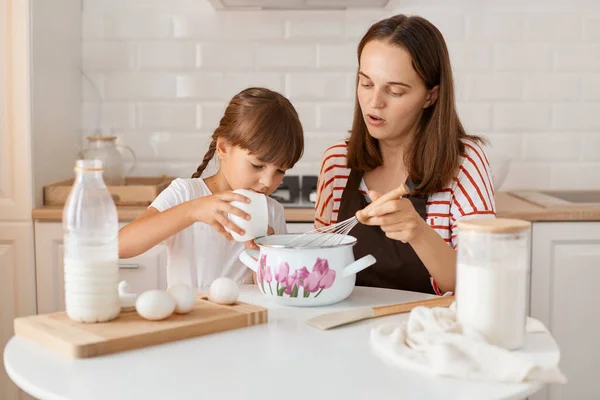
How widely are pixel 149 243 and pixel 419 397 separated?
831 mm

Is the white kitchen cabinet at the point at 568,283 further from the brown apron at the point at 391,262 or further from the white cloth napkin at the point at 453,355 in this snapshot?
the white cloth napkin at the point at 453,355

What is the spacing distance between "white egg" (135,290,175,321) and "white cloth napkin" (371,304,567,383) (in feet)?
1.12

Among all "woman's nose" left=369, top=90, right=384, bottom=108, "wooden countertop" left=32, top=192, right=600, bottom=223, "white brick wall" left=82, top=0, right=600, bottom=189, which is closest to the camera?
"woman's nose" left=369, top=90, right=384, bottom=108

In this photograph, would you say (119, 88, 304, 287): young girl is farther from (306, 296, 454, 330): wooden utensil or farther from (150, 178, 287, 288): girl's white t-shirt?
(306, 296, 454, 330): wooden utensil

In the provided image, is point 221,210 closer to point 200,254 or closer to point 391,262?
point 200,254

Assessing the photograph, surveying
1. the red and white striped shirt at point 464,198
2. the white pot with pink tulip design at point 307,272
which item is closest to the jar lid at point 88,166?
the white pot with pink tulip design at point 307,272

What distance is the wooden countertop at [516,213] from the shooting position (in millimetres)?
2549

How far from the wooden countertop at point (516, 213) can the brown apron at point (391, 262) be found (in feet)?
1.99

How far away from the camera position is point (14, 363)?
1.18 meters

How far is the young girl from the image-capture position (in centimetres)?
165

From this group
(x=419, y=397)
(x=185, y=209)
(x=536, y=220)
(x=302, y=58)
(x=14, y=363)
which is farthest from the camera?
(x=302, y=58)

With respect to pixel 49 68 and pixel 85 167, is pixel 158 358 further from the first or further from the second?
pixel 49 68

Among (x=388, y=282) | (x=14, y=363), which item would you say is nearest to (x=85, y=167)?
(x=14, y=363)

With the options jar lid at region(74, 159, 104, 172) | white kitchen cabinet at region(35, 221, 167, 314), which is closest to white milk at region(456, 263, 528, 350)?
jar lid at region(74, 159, 104, 172)
